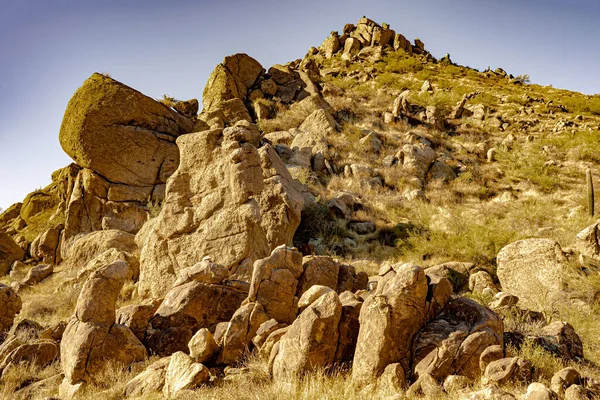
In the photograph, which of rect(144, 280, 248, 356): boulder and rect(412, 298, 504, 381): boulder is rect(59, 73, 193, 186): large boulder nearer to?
rect(144, 280, 248, 356): boulder

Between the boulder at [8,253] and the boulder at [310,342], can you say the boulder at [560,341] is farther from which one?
the boulder at [8,253]

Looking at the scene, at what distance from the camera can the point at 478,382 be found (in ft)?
14.4

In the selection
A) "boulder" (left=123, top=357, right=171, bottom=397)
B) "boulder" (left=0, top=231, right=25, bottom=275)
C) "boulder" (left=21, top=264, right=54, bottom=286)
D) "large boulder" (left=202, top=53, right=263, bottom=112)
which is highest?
"large boulder" (left=202, top=53, right=263, bottom=112)

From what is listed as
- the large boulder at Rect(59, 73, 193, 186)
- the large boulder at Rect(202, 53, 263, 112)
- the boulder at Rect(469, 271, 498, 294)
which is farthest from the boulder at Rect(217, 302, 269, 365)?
the large boulder at Rect(202, 53, 263, 112)

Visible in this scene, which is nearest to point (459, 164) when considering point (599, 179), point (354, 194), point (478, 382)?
point (599, 179)

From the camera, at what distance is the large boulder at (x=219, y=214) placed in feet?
32.1

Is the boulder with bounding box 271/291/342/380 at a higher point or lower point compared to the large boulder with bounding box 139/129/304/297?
lower

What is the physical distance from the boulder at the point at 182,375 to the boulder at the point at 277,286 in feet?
5.07

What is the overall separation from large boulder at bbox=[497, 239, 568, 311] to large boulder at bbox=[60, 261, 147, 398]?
812 centimetres

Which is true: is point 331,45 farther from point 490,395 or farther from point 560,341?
point 490,395

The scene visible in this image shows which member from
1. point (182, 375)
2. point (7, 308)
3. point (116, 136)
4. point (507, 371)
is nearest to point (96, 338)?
point (182, 375)

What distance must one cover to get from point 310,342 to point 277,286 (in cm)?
184

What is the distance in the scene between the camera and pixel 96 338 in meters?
6.07

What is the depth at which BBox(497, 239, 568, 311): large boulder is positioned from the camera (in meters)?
9.10
